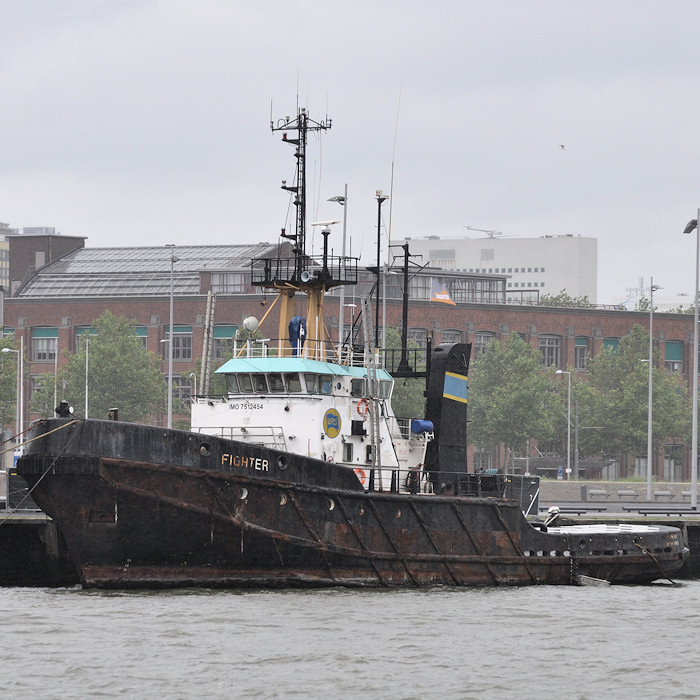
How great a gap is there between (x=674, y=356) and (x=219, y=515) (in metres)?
77.5

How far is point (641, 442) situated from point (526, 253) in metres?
111

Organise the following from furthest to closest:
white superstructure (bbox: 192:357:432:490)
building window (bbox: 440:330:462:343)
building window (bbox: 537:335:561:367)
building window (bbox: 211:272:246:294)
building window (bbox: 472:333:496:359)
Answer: building window (bbox: 537:335:561:367)
building window (bbox: 472:333:496:359)
building window (bbox: 440:330:462:343)
building window (bbox: 211:272:246:294)
white superstructure (bbox: 192:357:432:490)

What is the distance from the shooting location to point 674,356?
10188cm

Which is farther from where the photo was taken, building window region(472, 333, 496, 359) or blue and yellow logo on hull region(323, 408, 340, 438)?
building window region(472, 333, 496, 359)

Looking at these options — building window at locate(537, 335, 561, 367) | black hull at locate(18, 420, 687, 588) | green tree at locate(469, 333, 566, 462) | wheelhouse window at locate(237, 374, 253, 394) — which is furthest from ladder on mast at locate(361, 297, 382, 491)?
building window at locate(537, 335, 561, 367)

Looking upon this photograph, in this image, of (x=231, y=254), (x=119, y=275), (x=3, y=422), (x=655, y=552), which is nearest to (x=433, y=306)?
(x=231, y=254)

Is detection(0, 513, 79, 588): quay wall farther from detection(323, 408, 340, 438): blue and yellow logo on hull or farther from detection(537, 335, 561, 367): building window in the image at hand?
detection(537, 335, 561, 367): building window

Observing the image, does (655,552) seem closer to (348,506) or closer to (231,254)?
(348,506)

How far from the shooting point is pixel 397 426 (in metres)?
34.4

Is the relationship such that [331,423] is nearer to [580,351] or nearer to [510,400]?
[510,400]

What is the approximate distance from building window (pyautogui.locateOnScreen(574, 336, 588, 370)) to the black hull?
6930 centimetres

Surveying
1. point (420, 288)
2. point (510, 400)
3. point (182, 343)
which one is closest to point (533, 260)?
point (420, 288)

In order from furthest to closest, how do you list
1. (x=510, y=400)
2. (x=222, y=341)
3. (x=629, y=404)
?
(x=222, y=341) → (x=629, y=404) → (x=510, y=400)

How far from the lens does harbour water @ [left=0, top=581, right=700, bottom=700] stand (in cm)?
2173
